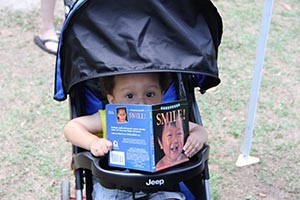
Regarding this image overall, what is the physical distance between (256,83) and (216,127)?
749mm

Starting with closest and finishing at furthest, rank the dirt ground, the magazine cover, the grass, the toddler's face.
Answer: the magazine cover < the toddler's face < the dirt ground < the grass

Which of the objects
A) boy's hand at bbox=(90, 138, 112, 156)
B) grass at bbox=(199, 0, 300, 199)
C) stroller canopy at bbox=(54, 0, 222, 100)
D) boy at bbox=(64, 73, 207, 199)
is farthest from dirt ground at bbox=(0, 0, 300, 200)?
stroller canopy at bbox=(54, 0, 222, 100)

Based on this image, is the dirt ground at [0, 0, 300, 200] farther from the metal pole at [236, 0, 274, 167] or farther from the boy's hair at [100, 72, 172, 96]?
the boy's hair at [100, 72, 172, 96]

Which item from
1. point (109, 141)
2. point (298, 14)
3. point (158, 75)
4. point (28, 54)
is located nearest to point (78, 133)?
point (109, 141)

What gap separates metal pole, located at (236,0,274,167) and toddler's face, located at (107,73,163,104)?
96 cm

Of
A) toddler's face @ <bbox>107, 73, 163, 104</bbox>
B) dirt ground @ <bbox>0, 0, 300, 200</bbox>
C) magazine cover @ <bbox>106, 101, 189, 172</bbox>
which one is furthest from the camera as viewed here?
dirt ground @ <bbox>0, 0, 300, 200</bbox>

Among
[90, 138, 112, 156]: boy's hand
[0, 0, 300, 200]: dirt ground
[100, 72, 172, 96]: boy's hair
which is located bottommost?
[0, 0, 300, 200]: dirt ground

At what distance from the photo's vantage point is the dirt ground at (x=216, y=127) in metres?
3.37

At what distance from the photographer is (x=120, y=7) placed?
2.19 meters

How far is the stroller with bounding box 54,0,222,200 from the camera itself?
2.12m

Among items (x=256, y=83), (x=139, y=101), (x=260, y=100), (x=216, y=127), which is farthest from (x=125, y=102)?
(x=260, y=100)

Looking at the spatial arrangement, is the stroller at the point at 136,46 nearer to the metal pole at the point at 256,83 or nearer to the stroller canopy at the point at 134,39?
the stroller canopy at the point at 134,39

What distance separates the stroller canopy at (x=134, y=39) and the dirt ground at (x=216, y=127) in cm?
126

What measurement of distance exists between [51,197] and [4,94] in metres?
1.30
